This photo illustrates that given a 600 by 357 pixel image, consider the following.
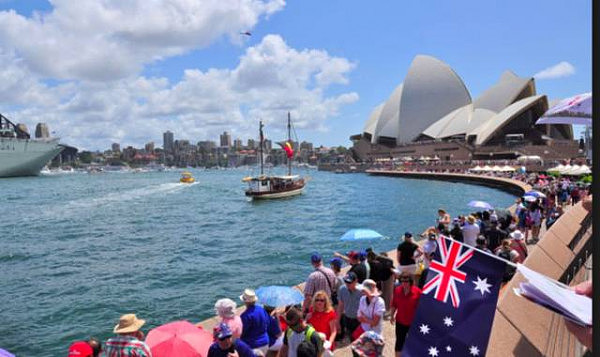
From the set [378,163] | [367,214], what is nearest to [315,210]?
[367,214]

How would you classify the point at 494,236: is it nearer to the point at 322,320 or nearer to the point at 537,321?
the point at 537,321

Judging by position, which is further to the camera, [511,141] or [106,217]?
[511,141]

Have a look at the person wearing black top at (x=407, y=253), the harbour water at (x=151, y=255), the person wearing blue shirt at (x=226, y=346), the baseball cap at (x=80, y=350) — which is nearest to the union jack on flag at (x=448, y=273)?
the person wearing blue shirt at (x=226, y=346)

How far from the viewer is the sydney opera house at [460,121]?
217ft

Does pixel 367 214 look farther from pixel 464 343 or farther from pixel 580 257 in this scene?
pixel 464 343

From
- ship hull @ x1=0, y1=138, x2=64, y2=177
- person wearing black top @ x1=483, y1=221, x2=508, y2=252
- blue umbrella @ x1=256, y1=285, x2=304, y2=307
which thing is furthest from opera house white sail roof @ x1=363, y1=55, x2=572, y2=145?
ship hull @ x1=0, y1=138, x2=64, y2=177

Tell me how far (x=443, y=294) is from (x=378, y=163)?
9015 centimetres

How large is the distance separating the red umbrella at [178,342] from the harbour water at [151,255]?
15.9 feet

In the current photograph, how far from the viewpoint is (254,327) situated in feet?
13.4

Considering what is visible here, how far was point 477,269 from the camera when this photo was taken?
299cm

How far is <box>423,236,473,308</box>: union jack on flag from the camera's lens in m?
3.09

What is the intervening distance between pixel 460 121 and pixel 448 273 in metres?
78.8

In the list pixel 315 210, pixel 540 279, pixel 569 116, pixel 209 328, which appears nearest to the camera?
pixel 540 279

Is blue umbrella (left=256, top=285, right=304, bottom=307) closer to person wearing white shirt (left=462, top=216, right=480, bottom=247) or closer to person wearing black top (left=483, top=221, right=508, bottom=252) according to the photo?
person wearing white shirt (left=462, top=216, right=480, bottom=247)
